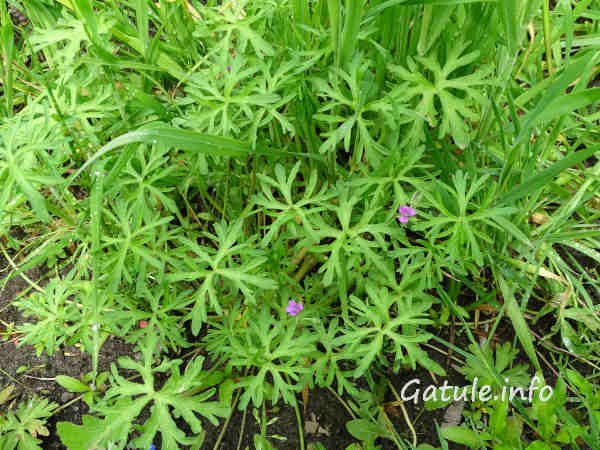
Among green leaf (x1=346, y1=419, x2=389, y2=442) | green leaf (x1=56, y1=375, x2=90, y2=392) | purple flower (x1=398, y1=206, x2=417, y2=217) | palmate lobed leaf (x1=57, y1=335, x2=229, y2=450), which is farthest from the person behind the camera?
green leaf (x1=56, y1=375, x2=90, y2=392)

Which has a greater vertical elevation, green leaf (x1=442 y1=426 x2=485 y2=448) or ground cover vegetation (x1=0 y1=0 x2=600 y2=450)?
ground cover vegetation (x1=0 y1=0 x2=600 y2=450)

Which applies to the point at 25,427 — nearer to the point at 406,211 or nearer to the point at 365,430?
the point at 365,430

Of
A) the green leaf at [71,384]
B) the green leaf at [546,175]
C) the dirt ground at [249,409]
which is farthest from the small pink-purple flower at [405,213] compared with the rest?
the green leaf at [71,384]

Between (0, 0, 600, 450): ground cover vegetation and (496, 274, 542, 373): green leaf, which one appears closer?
(0, 0, 600, 450): ground cover vegetation

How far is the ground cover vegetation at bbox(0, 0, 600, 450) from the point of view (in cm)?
146

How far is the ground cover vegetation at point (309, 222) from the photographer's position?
4.80 ft

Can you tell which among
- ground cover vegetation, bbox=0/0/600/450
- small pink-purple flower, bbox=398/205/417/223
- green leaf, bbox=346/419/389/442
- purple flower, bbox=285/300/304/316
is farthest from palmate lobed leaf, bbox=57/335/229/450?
small pink-purple flower, bbox=398/205/417/223

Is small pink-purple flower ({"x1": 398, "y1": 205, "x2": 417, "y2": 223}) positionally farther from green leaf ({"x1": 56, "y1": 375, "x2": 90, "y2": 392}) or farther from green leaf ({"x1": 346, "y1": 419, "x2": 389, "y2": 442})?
green leaf ({"x1": 56, "y1": 375, "x2": 90, "y2": 392})

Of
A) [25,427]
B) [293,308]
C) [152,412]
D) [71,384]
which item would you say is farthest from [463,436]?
[25,427]

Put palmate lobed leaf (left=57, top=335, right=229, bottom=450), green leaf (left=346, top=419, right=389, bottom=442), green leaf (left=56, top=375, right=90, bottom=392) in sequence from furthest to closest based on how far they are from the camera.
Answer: green leaf (left=56, top=375, right=90, bottom=392) < green leaf (left=346, top=419, right=389, bottom=442) < palmate lobed leaf (left=57, top=335, right=229, bottom=450)

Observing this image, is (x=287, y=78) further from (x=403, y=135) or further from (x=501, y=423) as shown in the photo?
(x=501, y=423)

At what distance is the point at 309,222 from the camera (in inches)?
61.7

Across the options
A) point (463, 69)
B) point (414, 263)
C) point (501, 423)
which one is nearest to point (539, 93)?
point (463, 69)

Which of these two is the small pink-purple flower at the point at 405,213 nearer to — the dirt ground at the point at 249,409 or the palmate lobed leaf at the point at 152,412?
the dirt ground at the point at 249,409
